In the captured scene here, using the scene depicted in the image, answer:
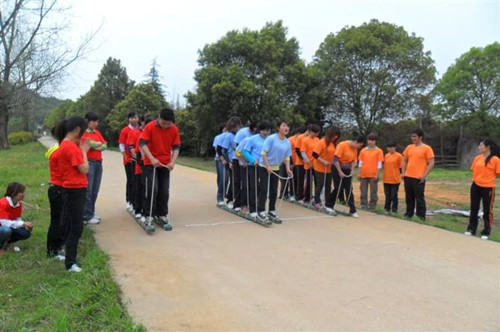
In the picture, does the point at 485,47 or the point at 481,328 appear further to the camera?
the point at 485,47

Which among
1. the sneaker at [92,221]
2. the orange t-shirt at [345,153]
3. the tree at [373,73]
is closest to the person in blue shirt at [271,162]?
the orange t-shirt at [345,153]

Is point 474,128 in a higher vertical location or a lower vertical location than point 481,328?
higher

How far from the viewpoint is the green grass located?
3357mm

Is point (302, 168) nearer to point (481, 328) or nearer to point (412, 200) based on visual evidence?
point (412, 200)

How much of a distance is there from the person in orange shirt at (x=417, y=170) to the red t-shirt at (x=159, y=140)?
4700mm

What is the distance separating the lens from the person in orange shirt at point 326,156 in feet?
27.1

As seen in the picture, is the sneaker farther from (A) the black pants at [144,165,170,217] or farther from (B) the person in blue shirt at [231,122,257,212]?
(B) the person in blue shirt at [231,122,257,212]

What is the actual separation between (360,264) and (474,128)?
30.6 metres

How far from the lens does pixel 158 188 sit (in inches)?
259

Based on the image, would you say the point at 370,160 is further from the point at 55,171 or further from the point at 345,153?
the point at 55,171

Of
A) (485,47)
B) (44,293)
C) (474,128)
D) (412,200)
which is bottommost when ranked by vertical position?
(44,293)

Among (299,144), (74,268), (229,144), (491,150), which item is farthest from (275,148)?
(74,268)

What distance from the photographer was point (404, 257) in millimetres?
5184

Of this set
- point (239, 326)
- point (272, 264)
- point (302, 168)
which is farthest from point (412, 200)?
point (239, 326)
